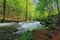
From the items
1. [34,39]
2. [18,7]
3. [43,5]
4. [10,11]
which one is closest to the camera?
[34,39]

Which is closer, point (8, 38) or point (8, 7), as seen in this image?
point (8, 38)

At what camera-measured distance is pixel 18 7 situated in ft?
134

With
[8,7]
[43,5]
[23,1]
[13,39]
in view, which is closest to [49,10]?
[43,5]

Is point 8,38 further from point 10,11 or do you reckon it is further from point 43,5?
point 10,11

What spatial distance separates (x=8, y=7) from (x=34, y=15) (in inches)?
411

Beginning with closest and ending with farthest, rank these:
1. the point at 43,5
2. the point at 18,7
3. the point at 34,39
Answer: the point at 34,39, the point at 43,5, the point at 18,7

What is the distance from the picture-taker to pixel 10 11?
146 feet

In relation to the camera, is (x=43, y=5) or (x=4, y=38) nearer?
(x=4, y=38)

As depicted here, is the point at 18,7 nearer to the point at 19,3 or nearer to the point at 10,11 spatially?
the point at 19,3

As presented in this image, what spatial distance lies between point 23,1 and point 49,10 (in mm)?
7030

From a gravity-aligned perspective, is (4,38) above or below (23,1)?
below

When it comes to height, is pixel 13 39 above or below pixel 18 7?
below

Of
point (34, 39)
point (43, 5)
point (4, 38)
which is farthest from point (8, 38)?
point (43, 5)

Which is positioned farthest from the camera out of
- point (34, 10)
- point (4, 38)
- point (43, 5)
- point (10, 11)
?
point (34, 10)
